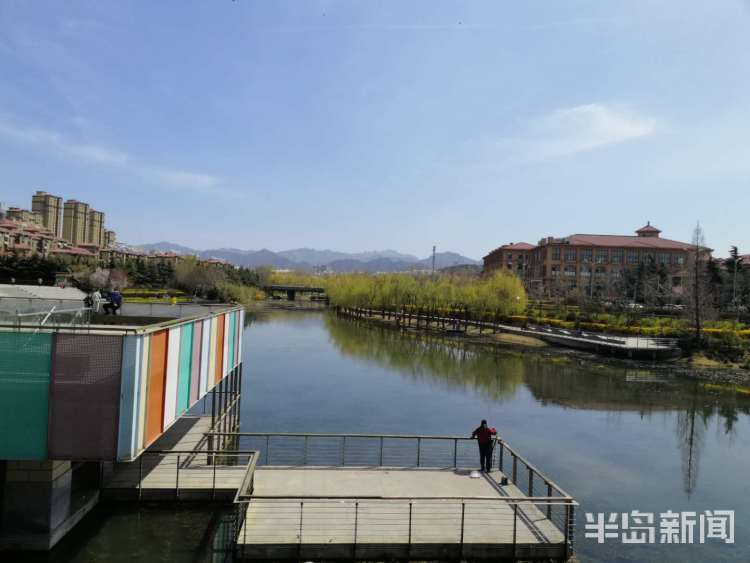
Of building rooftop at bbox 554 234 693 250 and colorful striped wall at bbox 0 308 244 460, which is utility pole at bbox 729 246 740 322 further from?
colorful striped wall at bbox 0 308 244 460

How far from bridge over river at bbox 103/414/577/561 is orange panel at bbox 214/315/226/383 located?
2091mm

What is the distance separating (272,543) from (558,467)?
11.0 m

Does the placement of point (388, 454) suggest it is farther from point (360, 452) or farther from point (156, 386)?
point (156, 386)

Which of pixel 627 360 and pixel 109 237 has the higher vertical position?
pixel 109 237

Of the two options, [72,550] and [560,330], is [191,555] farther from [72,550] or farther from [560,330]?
[560,330]

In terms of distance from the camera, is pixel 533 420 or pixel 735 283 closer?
pixel 533 420

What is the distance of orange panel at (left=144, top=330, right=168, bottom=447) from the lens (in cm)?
874

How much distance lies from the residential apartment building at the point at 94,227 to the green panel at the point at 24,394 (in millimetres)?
148563

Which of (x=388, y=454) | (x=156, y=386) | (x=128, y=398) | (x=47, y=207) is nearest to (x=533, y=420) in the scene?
(x=388, y=454)

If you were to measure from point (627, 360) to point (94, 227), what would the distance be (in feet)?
467

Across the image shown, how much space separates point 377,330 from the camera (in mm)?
60125

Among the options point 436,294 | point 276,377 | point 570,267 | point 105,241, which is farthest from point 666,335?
point 105,241

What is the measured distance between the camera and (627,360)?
1622 inches

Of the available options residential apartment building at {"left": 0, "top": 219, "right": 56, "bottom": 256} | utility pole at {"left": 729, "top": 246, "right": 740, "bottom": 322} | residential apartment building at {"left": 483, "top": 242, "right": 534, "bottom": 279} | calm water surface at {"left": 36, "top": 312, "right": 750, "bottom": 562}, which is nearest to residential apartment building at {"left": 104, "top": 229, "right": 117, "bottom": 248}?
residential apartment building at {"left": 0, "top": 219, "right": 56, "bottom": 256}
